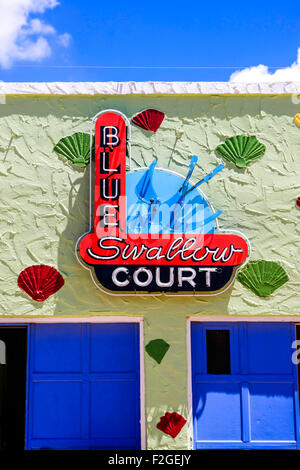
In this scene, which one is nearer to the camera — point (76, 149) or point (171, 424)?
point (171, 424)

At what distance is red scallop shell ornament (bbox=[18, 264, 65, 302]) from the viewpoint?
24.0 feet

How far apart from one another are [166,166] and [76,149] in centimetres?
148

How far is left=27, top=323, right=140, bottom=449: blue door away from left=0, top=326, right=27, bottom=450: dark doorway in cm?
71

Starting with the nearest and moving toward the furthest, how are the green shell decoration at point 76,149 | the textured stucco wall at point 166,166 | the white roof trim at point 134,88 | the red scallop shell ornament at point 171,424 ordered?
the red scallop shell ornament at point 171,424, the textured stucco wall at point 166,166, the green shell decoration at point 76,149, the white roof trim at point 134,88

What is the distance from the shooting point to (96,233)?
284 inches

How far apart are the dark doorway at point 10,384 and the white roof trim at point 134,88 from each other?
405 centimetres

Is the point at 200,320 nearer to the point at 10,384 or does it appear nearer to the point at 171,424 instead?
the point at 171,424

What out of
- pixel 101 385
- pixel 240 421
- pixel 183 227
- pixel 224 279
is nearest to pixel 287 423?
pixel 240 421

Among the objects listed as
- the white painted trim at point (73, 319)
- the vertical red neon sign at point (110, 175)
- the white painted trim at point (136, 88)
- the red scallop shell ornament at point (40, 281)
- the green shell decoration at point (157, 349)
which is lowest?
the green shell decoration at point (157, 349)

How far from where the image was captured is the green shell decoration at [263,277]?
739 centimetres

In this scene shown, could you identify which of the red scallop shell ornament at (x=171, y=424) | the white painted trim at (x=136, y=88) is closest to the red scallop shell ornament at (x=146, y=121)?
the white painted trim at (x=136, y=88)

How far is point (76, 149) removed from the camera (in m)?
7.53

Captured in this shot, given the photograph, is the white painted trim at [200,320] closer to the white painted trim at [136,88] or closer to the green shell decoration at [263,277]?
the green shell decoration at [263,277]

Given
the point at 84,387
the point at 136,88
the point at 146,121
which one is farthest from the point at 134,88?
the point at 84,387
